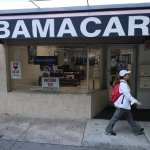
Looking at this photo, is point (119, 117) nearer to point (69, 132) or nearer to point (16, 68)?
point (69, 132)

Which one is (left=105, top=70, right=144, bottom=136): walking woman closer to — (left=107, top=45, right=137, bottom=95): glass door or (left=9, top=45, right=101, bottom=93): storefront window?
(left=9, top=45, right=101, bottom=93): storefront window

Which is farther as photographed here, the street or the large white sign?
the large white sign

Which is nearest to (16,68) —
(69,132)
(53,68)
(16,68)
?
(16,68)

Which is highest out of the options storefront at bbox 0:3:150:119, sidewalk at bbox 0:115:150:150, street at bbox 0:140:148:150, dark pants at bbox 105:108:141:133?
storefront at bbox 0:3:150:119

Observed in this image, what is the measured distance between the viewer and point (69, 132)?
7086 millimetres

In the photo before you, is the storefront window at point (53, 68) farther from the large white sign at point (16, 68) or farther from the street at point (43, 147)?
the street at point (43, 147)

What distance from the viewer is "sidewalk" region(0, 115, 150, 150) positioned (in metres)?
6.46

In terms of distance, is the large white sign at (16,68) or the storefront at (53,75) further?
the large white sign at (16,68)

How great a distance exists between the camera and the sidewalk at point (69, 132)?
254 inches

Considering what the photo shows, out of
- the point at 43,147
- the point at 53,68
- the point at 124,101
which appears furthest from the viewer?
the point at 53,68

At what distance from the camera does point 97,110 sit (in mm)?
8734

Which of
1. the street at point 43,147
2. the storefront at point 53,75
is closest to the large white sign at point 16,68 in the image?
the storefront at point 53,75

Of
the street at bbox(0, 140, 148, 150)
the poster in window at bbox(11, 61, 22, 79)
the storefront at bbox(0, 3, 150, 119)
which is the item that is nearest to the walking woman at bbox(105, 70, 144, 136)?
the street at bbox(0, 140, 148, 150)

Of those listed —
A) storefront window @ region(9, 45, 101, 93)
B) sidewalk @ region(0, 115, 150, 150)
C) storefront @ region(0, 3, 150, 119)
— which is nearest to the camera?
sidewalk @ region(0, 115, 150, 150)
